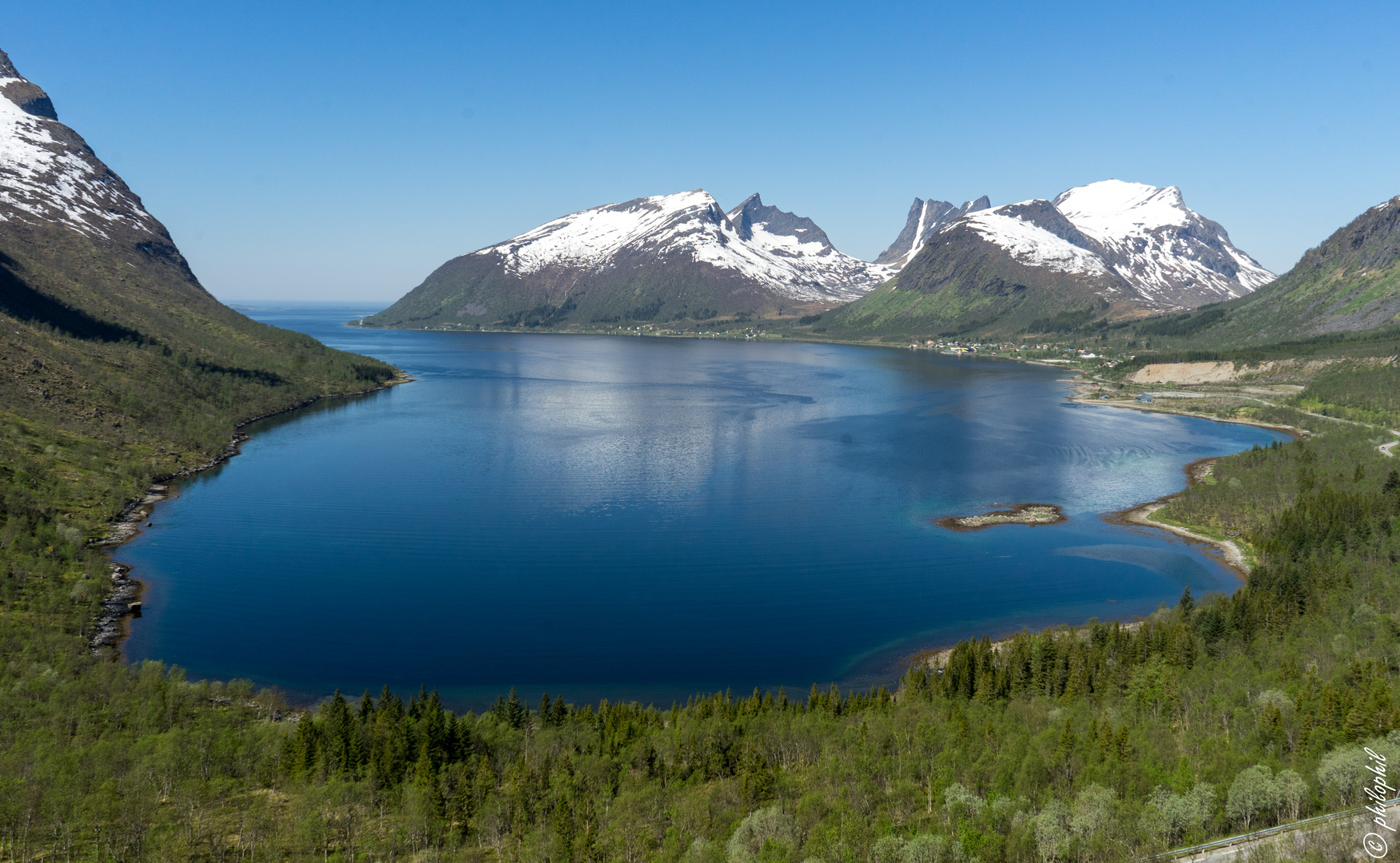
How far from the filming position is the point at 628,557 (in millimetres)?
70438

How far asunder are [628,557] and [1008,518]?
39304mm

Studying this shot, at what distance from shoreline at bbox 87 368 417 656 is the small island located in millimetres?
66356

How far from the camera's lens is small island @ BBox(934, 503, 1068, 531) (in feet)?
272

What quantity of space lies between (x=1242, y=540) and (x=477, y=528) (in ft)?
227

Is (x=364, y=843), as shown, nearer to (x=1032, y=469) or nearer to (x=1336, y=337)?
(x=1032, y=469)

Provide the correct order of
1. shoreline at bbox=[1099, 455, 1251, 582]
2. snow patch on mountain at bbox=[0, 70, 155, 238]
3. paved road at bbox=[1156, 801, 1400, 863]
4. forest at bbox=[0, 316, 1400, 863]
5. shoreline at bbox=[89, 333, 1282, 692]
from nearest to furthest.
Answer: paved road at bbox=[1156, 801, 1400, 863]
forest at bbox=[0, 316, 1400, 863]
shoreline at bbox=[89, 333, 1282, 692]
shoreline at bbox=[1099, 455, 1251, 582]
snow patch on mountain at bbox=[0, 70, 155, 238]

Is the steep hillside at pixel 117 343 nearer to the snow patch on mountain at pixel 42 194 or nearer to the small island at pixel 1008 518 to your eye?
the snow patch on mountain at pixel 42 194

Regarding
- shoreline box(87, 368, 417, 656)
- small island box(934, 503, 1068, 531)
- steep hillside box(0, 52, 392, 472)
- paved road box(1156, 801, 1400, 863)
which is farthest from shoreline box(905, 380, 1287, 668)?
steep hillside box(0, 52, 392, 472)

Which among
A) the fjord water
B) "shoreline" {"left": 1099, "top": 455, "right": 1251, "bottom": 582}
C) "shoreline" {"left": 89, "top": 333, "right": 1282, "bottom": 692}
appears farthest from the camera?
"shoreline" {"left": 1099, "top": 455, "right": 1251, "bottom": 582}

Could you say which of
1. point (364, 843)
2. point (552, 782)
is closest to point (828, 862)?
point (552, 782)

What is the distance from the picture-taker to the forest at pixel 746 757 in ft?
111

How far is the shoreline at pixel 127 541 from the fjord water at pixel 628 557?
3.52 ft

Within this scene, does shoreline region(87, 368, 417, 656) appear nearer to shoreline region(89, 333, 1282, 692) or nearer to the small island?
shoreline region(89, 333, 1282, 692)

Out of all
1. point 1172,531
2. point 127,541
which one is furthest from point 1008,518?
point 127,541
